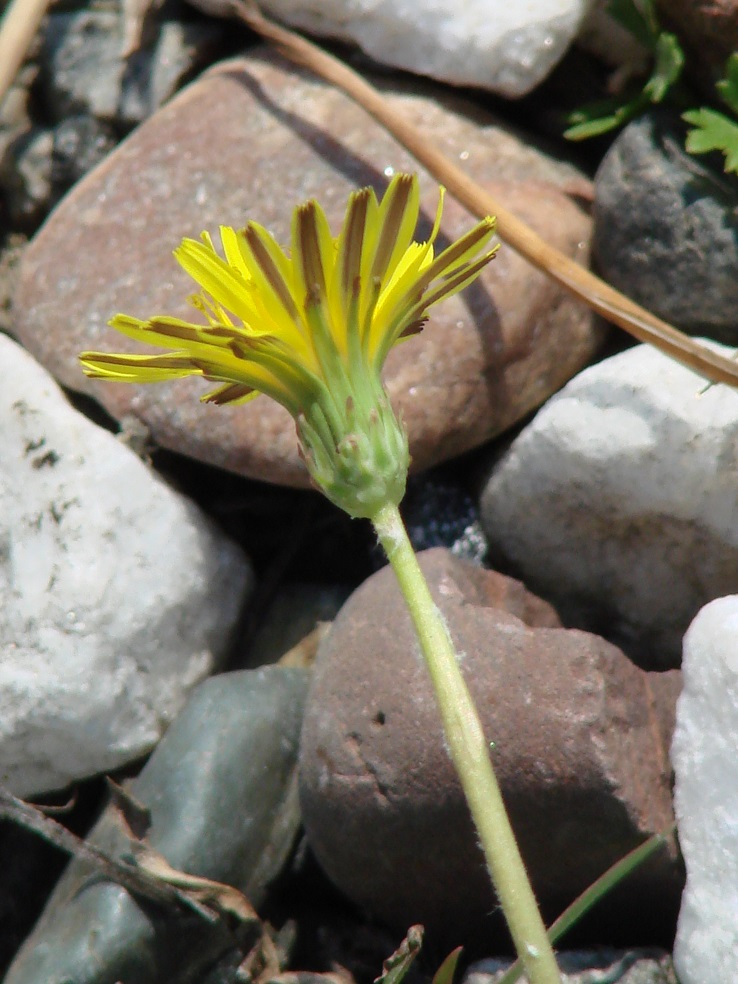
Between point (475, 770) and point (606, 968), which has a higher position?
point (475, 770)

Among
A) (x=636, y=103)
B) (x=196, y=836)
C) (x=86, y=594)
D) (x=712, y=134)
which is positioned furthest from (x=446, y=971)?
(x=636, y=103)

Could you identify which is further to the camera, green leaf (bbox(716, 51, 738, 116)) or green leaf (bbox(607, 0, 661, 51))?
green leaf (bbox(607, 0, 661, 51))

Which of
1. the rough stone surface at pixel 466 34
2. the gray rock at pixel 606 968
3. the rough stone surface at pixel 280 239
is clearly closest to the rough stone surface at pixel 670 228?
the rough stone surface at pixel 280 239

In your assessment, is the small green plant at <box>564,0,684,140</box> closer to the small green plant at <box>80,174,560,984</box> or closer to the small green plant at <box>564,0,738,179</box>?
the small green plant at <box>564,0,738,179</box>

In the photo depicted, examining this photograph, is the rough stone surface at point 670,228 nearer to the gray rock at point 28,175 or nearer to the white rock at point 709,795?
the white rock at point 709,795

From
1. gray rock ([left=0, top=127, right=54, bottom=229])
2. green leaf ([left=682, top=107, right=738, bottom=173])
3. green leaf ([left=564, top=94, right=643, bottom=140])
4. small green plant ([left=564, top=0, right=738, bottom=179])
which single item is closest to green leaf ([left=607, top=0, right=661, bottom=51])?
small green plant ([left=564, top=0, right=738, bottom=179])

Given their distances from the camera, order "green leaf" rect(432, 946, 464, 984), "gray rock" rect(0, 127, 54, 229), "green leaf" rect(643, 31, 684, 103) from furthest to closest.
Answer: "gray rock" rect(0, 127, 54, 229), "green leaf" rect(643, 31, 684, 103), "green leaf" rect(432, 946, 464, 984)

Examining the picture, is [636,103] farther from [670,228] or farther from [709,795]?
[709,795]

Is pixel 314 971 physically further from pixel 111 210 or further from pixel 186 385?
pixel 111 210
